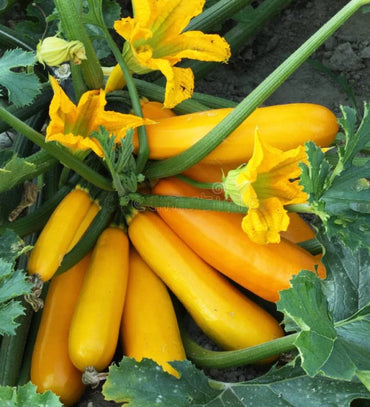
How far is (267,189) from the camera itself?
1.83 m

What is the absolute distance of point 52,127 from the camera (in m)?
1.83

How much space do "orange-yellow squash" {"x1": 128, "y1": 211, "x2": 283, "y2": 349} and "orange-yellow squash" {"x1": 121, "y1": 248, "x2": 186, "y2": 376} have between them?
0.04 metres

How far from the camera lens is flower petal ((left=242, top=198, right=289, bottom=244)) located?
1.77m

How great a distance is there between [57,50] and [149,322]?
0.78 m

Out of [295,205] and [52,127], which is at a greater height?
[52,127]

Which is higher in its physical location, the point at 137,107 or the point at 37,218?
the point at 137,107

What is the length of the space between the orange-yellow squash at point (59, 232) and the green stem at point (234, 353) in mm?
448

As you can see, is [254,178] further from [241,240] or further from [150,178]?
[150,178]

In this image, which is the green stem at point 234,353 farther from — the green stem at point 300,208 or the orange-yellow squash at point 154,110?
the orange-yellow squash at point 154,110

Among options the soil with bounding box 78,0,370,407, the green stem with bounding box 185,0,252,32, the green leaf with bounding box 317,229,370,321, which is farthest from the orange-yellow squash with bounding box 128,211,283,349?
the soil with bounding box 78,0,370,407

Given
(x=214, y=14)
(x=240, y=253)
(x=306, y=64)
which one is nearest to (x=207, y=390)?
(x=240, y=253)

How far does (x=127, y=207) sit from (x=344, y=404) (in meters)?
0.84

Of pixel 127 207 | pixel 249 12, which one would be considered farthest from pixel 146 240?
pixel 249 12

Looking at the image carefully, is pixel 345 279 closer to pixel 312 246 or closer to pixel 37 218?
pixel 312 246
